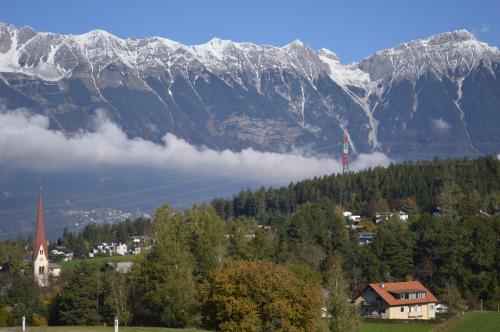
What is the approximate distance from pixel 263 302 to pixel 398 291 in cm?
3806

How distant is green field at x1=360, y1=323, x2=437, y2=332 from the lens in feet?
218

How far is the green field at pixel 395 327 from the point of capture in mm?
66588

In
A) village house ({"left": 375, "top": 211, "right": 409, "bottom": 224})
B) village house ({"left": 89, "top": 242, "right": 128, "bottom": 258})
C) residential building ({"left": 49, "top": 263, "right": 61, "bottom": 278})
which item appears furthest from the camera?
village house ({"left": 89, "top": 242, "right": 128, "bottom": 258})

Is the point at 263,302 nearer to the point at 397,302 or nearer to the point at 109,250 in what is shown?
the point at 397,302

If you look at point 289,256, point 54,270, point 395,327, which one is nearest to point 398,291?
point 395,327

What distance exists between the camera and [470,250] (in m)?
88.1

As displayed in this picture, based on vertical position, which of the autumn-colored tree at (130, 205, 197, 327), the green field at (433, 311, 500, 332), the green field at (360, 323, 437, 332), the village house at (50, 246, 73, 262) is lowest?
the green field at (360, 323, 437, 332)

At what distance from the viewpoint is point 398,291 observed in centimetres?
7994

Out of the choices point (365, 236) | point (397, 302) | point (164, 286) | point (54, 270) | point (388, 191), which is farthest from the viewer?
point (388, 191)

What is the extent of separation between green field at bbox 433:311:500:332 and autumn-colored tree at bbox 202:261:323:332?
23215mm

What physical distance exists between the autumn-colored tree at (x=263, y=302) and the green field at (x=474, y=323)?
23215mm

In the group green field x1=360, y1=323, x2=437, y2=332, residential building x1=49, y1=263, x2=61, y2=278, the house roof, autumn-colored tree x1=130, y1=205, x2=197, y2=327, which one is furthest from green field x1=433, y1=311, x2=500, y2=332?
residential building x1=49, y1=263, x2=61, y2=278

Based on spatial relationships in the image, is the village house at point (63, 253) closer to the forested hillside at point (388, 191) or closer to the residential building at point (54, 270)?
the residential building at point (54, 270)

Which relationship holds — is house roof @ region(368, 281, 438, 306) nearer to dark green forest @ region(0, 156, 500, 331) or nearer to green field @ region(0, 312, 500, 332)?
dark green forest @ region(0, 156, 500, 331)
